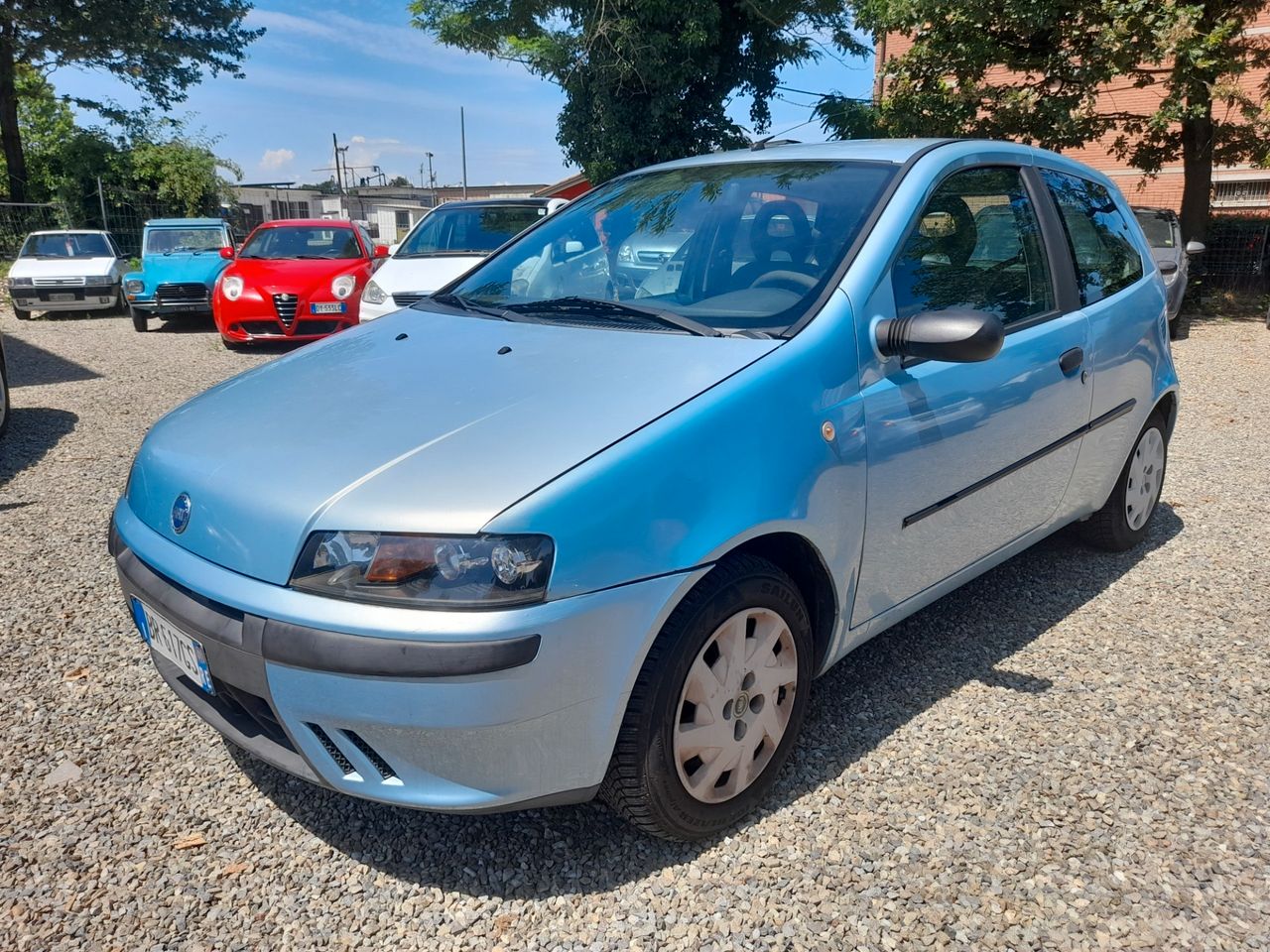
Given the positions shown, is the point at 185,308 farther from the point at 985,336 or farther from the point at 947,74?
the point at 985,336

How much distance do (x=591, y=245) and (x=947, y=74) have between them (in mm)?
13493

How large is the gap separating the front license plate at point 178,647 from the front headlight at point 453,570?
49 cm

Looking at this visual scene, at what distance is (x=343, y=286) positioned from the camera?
396 inches

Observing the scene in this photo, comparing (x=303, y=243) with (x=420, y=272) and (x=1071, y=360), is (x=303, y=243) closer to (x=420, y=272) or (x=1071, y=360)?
(x=420, y=272)

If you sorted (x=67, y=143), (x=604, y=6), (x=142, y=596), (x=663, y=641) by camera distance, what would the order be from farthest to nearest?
(x=67, y=143)
(x=604, y=6)
(x=142, y=596)
(x=663, y=641)

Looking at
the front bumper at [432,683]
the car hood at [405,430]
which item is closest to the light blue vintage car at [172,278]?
the car hood at [405,430]

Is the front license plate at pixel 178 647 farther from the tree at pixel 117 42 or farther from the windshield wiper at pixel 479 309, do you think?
the tree at pixel 117 42

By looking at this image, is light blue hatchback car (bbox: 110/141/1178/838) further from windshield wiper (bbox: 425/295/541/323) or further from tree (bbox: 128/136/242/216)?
tree (bbox: 128/136/242/216)

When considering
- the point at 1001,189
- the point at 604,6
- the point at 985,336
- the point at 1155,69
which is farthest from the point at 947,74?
the point at 985,336

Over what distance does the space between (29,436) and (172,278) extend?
667cm

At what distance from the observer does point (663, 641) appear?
2068mm

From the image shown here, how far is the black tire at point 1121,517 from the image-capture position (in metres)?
4.04

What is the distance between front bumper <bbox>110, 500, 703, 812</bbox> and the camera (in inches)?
72.3

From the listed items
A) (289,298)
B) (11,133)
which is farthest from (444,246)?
(11,133)
